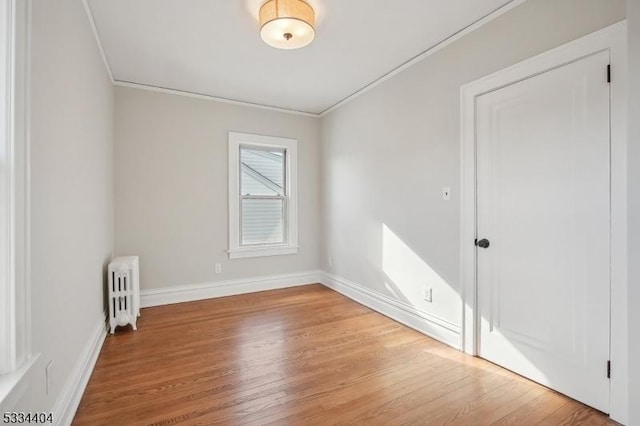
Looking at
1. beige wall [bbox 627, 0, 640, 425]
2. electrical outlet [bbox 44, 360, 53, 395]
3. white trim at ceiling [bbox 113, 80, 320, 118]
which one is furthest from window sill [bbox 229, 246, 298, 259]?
beige wall [bbox 627, 0, 640, 425]

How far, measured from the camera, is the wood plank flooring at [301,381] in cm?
174

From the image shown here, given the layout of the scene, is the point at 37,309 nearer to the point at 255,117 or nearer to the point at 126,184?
the point at 126,184

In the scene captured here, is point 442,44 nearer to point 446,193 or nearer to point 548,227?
point 446,193

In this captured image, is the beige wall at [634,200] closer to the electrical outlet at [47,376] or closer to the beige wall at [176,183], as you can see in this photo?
the electrical outlet at [47,376]

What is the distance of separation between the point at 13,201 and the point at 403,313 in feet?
9.97

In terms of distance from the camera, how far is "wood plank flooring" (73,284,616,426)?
1.74m

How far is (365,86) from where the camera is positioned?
3.64 m

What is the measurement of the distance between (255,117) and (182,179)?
4.33 feet

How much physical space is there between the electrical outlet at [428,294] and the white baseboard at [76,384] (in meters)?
2.69

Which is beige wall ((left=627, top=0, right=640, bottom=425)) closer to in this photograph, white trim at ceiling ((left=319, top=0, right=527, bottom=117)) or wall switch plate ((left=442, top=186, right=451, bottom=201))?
white trim at ceiling ((left=319, top=0, right=527, bottom=117))

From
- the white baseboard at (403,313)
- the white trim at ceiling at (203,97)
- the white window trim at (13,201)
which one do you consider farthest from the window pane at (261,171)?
the white window trim at (13,201)

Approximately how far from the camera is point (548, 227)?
2010mm

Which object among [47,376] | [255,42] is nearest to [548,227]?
[255,42]

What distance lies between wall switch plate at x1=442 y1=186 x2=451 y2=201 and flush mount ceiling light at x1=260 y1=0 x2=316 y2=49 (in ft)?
5.47
